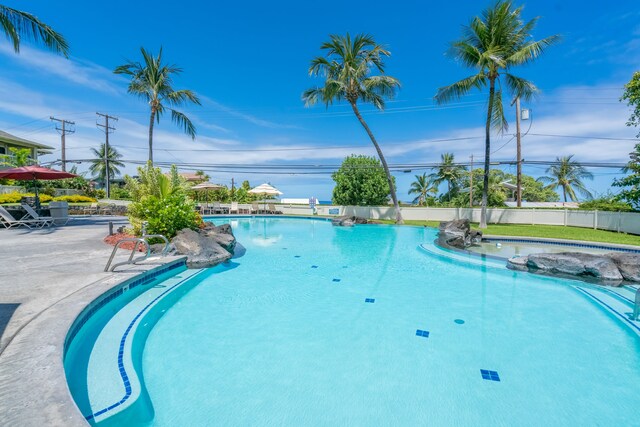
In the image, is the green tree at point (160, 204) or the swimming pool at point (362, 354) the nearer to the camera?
the swimming pool at point (362, 354)

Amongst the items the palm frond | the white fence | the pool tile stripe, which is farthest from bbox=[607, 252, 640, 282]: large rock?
the palm frond

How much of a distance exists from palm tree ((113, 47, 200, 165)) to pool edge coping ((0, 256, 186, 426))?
15182 millimetres

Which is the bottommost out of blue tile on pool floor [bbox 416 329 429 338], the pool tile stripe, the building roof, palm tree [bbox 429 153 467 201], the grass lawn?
blue tile on pool floor [bbox 416 329 429 338]

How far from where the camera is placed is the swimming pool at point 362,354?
8.15 feet

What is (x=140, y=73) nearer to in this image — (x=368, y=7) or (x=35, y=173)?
(x=35, y=173)

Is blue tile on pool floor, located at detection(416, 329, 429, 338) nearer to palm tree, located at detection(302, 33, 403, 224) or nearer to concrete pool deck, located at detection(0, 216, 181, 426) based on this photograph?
concrete pool deck, located at detection(0, 216, 181, 426)

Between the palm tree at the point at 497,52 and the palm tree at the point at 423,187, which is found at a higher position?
the palm tree at the point at 497,52

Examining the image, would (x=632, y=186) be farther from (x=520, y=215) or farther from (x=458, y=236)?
(x=458, y=236)

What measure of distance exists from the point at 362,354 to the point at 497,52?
15974 mm

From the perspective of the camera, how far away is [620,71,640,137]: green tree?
38.2ft

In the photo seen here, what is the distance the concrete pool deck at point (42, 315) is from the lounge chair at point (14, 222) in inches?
180

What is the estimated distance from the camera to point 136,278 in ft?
16.2

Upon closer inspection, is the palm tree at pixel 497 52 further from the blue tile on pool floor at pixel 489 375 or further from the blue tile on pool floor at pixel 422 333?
the blue tile on pool floor at pixel 489 375

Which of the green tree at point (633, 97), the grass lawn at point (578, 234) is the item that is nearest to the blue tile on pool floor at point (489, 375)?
the grass lawn at point (578, 234)
